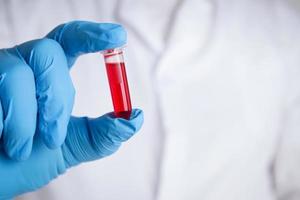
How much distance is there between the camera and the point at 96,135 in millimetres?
659

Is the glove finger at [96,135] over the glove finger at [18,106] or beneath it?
beneath

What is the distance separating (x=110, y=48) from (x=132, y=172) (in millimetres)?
310

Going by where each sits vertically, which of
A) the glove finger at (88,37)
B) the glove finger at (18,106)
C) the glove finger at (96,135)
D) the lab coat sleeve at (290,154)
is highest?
the glove finger at (88,37)

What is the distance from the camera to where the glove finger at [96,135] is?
2.08 ft

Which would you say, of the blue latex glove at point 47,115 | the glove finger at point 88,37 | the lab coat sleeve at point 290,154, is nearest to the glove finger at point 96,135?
the blue latex glove at point 47,115

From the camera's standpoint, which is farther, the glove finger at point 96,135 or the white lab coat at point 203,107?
the white lab coat at point 203,107

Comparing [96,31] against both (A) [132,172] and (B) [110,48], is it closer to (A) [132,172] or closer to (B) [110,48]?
(B) [110,48]

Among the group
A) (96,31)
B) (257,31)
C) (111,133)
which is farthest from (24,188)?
(257,31)

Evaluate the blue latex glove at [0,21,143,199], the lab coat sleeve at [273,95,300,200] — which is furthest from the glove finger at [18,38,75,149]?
the lab coat sleeve at [273,95,300,200]

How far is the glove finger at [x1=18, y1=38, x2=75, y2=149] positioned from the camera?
60 cm

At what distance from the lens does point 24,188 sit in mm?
667

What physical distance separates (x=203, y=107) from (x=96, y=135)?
27 centimetres

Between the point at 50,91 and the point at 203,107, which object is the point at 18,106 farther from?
the point at 203,107

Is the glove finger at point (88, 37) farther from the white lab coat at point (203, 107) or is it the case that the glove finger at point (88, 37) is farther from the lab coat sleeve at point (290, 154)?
the lab coat sleeve at point (290, 154)
